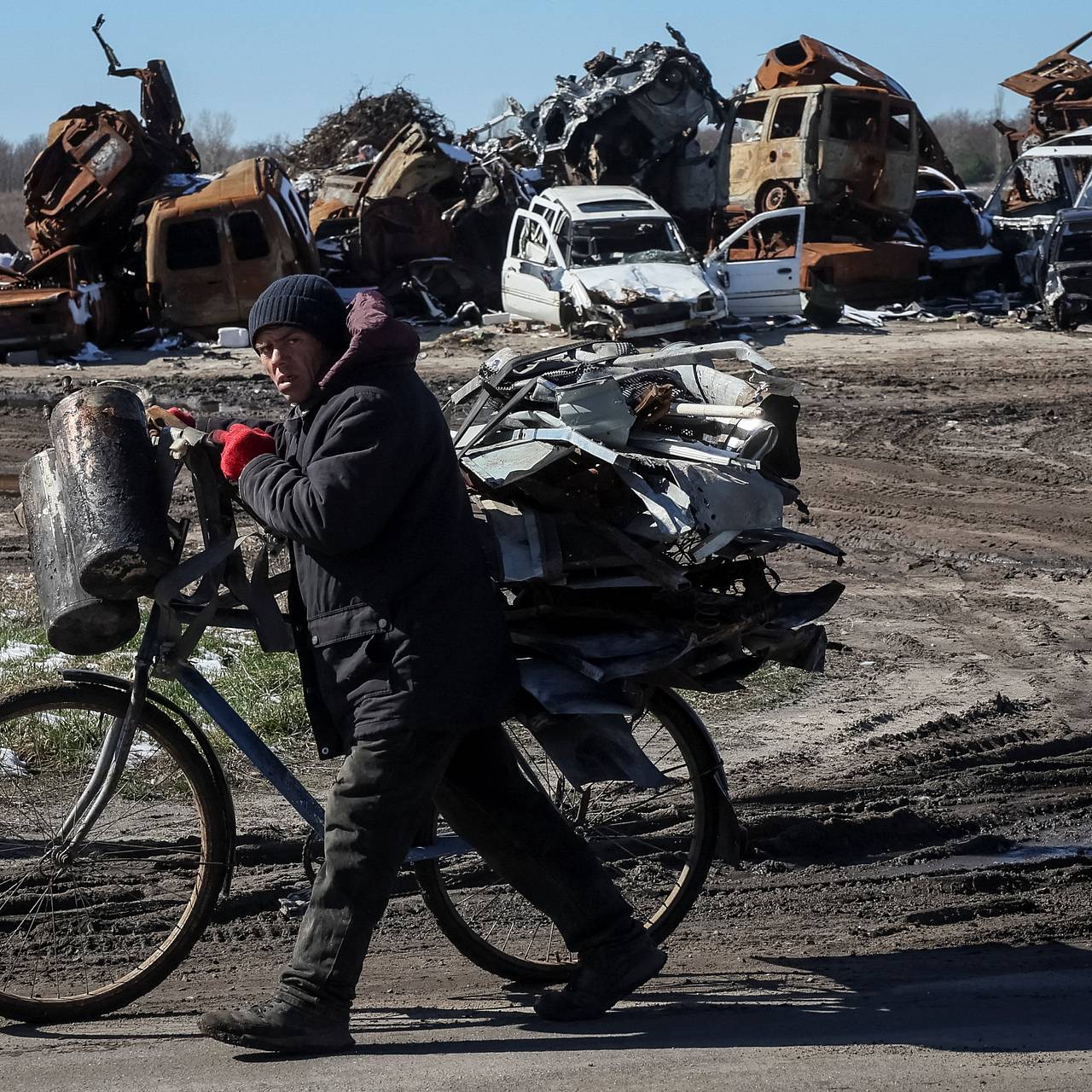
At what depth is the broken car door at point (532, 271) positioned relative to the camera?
1803cm

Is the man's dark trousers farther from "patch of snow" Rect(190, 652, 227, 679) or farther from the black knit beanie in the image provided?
"patch of snow" Rect(190, 652, 227, 679)

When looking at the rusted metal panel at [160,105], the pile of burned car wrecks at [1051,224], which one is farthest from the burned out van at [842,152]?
the rusted metal panel at [160,105]

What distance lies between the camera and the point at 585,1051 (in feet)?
11.8

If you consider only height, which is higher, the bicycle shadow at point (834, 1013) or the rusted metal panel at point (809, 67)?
the rusted metal panel at point (809, 67)

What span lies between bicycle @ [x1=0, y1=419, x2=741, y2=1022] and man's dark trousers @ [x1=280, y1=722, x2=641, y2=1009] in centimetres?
18

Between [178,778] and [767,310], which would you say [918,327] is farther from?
[178,778]

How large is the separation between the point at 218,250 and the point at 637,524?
1523 centimetres

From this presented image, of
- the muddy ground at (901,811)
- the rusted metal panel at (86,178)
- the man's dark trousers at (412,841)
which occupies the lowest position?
the muddy ground at (901,811)

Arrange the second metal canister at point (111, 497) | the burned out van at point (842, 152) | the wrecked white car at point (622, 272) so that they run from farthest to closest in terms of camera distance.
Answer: the burned out van at point (842, 152)
the wrecked white car at point (622, 272)
the second metal canister at point (111, 497)

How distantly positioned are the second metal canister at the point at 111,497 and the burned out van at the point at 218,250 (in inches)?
566

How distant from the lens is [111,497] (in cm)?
367

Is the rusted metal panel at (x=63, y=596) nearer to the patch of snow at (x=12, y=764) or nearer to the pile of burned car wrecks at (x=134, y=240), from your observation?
the patch of snow at (x=12, y=764)

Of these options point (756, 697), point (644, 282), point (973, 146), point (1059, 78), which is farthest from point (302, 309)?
point (973, 146)

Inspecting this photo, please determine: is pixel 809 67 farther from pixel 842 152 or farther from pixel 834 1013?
pixel 834 1013
